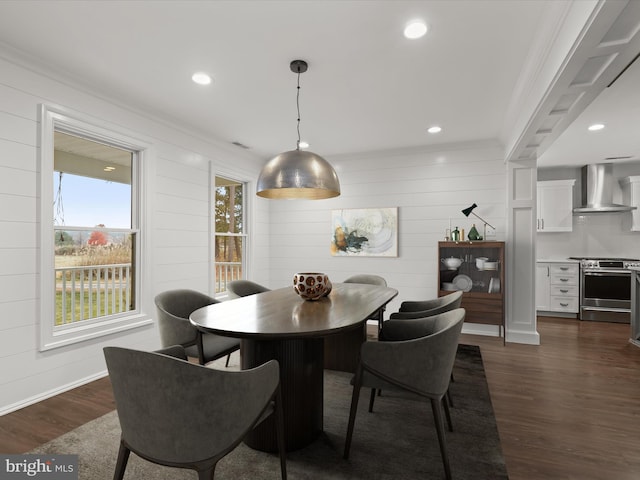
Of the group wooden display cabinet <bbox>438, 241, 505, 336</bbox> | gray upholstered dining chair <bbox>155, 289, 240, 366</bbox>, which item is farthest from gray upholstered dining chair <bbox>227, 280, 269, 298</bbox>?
wooden display cabinet <bbox>438, 241, 505, 336</bbox>

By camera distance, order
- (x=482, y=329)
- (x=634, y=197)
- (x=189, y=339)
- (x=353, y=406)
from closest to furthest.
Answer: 1. (x=353, y=406)
2. (x=189, y=339)
3. (x=482, y=329)
4. (x=634, y=197)

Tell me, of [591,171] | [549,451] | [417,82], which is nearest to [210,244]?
[417,82]

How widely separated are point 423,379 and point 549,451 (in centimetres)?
103

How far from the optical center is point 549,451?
211 cm

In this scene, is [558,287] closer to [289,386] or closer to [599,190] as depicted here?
[599,190]

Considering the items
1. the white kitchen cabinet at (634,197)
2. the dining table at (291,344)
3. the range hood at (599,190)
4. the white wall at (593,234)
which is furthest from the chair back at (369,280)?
the white kitchen cabinet at (634,197)

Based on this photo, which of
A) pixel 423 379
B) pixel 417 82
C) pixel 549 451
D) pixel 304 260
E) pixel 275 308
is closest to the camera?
pixel 423 379

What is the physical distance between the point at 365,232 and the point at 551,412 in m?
3.31

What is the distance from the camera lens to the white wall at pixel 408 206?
4812 mm

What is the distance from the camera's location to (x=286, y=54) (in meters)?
2.63

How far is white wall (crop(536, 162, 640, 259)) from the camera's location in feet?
19.6

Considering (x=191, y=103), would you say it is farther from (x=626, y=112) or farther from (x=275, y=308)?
(x=626, y=112)

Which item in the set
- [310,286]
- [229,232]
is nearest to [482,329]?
[310,286]

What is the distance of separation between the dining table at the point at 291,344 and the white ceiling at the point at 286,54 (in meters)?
1.84
